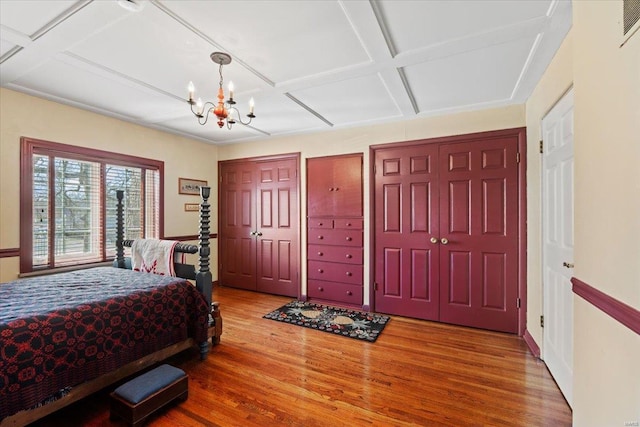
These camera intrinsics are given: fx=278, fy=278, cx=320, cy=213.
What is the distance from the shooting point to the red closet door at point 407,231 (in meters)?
3.30

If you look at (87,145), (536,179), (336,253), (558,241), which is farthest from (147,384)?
(536,179)

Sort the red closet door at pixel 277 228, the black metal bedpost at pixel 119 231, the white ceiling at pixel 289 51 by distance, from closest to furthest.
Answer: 1. the white ceiling at pixel 289 51
2. the black metal bedpost at pixel 119 231
3. the red closet door at pixel 277 228

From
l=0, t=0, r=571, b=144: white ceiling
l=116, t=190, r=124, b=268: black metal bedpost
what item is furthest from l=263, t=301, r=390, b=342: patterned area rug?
l=0, t=0, r=571, b=144: white ceiling

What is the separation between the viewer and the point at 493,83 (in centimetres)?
251

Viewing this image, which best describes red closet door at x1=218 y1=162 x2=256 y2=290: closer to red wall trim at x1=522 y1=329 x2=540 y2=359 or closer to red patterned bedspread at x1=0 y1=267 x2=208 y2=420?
red patterned bedspread at x1=0 y1=267 x2=208 y2=420

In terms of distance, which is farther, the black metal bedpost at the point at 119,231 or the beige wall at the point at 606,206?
the black metal bedpost at the point at 119,231

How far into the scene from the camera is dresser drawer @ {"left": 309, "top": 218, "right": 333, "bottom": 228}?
3947 mm

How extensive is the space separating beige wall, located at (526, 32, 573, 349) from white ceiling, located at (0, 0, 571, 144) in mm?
117

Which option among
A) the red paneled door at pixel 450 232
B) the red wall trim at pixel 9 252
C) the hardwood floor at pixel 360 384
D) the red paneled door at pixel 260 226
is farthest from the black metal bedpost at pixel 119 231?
the red paneled door at pixel 450 232

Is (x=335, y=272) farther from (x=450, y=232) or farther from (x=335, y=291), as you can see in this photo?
(x=450, y=232)

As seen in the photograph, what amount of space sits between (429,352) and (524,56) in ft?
8.42

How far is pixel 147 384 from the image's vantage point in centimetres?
178

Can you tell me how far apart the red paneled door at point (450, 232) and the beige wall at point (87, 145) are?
293 cm

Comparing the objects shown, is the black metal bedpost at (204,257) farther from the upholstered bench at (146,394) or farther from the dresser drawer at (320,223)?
the dresser drawer at (320,223)
